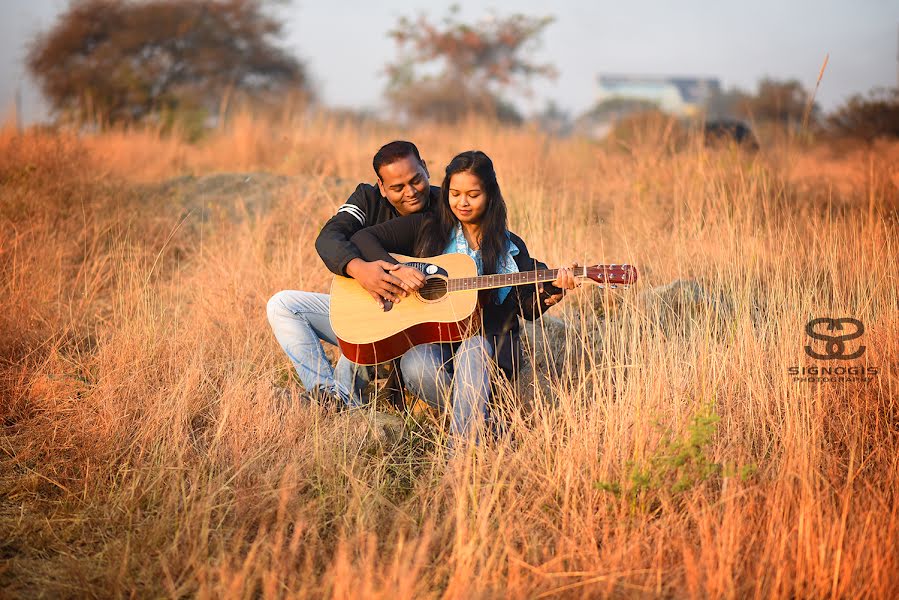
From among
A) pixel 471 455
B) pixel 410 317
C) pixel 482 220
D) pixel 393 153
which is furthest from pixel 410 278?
pixel 471 455

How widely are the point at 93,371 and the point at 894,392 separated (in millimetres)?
3441

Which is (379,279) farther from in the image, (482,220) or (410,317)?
(482,220)

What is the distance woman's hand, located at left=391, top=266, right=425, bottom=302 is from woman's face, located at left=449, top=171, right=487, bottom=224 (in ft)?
1.03

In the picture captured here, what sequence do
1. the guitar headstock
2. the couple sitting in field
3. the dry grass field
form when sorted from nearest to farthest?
the dry grass field < the guitar headstock < the couple sitting in field

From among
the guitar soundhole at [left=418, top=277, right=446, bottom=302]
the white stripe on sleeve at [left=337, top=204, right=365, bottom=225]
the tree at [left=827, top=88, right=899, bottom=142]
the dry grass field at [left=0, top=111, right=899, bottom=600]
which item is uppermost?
the tree at [left=827, top=88, right=899, bottom=142]

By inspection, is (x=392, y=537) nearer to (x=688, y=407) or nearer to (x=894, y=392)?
(x=688, y=407)

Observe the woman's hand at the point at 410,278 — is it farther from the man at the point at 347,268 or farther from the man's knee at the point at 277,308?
the man's knee at the point at 277,308

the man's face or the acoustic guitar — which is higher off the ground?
the man's face

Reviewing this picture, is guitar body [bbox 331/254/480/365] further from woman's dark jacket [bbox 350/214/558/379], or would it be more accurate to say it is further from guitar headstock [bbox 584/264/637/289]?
guitar headstock [bbox 584/264/637/289]

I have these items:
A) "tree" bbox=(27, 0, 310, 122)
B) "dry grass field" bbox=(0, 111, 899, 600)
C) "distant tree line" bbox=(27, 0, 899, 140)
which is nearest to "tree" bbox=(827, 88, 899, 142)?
"distant tree line" bbox=(27, 0, 899, 140)

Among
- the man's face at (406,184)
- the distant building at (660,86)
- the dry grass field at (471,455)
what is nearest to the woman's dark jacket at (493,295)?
the man's face at (406,184)

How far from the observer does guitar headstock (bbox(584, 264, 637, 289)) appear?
280 cm

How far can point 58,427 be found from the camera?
9.89 ft

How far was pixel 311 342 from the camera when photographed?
3.49 meters
